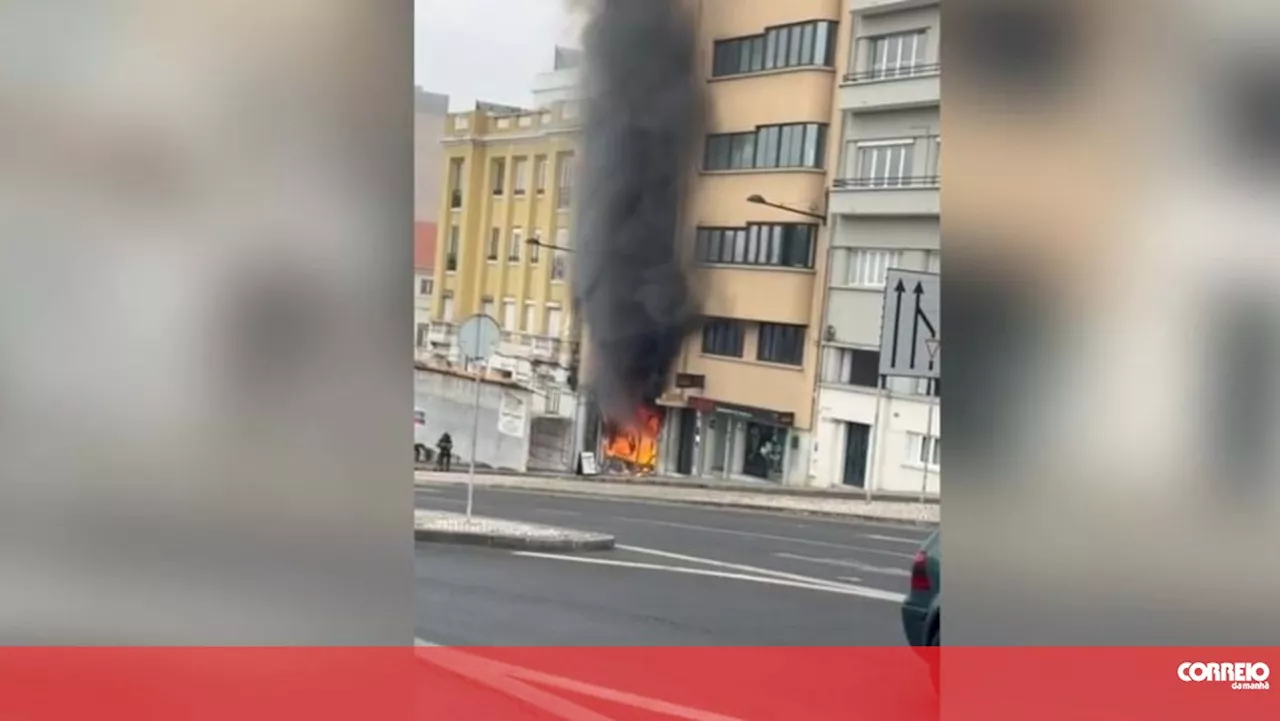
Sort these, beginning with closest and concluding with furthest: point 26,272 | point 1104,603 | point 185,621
Answer: point 26,272 < point 185,621 < point 1104,603

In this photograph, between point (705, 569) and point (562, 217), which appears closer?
point (562, 217)

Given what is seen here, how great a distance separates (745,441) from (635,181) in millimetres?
612

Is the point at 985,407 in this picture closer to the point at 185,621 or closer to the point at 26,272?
the point at 185,621

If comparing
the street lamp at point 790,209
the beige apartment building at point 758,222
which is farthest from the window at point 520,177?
the street lamp at point 790,209

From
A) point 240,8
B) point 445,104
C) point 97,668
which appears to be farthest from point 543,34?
point 97,668

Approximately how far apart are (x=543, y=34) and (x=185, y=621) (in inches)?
57.6

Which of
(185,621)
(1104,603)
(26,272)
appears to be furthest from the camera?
(1104,603)

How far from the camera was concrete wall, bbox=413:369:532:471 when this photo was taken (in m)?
2.66

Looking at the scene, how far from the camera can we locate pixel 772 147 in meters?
2.66

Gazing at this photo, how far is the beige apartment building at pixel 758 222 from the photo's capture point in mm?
2633

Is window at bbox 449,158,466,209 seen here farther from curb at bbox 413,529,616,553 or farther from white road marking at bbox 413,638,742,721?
white road marking at bbox 413,638,742,721

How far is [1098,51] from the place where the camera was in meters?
2.87

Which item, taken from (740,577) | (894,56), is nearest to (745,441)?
(740,577)

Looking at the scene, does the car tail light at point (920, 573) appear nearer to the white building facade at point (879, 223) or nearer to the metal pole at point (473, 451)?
the white building facade at point (879, 223)
